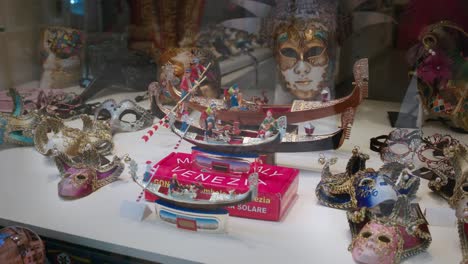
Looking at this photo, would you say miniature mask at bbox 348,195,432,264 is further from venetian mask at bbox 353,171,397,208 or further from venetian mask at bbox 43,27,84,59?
venetian mask at bbox 43,27,84,59

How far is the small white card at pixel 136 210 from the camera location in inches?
51.7

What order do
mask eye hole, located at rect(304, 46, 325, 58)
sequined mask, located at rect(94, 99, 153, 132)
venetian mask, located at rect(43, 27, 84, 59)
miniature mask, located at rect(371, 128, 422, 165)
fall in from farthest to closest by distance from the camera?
venetian mask, located at rect(43, 27, 84, 59), sequined mask, located at rect(94, 99, 153, 132), mask eye hole, located at rect(304, 46, 325, 58), miniature mask, located at rect(371, 128, 422, 165)

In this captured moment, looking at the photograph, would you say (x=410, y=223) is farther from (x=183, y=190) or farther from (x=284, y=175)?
(x=183, y=190)

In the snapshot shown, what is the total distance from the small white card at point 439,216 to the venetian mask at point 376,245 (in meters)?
0.21

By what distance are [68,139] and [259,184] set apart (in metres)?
0.71

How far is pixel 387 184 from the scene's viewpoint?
1217mm

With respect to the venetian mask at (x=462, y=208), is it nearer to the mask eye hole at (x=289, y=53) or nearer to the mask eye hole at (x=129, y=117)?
the mask eye hole at (x=289, y=53)

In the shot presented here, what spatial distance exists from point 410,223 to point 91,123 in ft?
3.77

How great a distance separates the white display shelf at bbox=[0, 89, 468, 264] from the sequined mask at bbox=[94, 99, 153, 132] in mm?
271

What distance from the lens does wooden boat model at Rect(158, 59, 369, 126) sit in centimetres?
153

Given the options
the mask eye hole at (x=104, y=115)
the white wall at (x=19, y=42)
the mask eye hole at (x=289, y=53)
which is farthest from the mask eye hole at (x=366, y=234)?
the white wall at (x=19, y=42)

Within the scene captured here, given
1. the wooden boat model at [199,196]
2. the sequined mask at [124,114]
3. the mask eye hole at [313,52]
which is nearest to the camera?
the wooden boat model at [199,196]

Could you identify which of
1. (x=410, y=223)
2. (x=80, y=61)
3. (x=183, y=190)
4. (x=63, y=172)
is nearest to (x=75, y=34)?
(x=80, y=61)

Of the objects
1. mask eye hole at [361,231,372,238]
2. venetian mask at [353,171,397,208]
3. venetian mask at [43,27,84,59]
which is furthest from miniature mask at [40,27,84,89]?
mask eye hole at [361,231,372,238]
